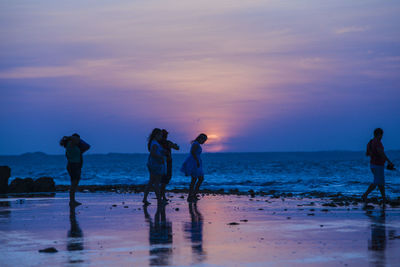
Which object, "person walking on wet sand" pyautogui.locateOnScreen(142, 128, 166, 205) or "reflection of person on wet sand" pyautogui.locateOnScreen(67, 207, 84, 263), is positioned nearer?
"reflection of person on wet sand" pyautogui.locateOnScreen(67, 207, 84, 263)

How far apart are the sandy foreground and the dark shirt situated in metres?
1.45

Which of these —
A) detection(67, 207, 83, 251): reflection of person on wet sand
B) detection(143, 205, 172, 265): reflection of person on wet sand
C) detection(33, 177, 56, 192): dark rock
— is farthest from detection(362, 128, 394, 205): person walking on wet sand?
detection(33, 177, 56, 192): dark rock

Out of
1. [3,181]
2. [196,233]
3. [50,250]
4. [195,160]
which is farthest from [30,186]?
[50,250]

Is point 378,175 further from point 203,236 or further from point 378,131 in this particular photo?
point 203,236

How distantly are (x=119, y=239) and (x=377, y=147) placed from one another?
28.5ft

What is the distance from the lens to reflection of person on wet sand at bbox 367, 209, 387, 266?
702 cm

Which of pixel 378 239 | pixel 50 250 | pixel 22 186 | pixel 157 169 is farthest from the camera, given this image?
pixel 22 186

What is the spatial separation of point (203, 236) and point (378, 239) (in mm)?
2656

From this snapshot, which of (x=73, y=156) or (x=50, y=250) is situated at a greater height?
(x=73, y=156)

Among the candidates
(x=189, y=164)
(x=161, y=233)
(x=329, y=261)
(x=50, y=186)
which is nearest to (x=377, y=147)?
(x=189, y=164)

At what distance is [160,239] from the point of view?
8.80 m

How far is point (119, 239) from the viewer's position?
8906 mm

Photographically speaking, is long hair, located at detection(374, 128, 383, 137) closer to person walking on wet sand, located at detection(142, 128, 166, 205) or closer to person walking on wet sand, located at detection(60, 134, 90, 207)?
person walking on wet sand, located at detection(142, 128, 166, 205)

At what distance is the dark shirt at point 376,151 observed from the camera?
49.7 ft
